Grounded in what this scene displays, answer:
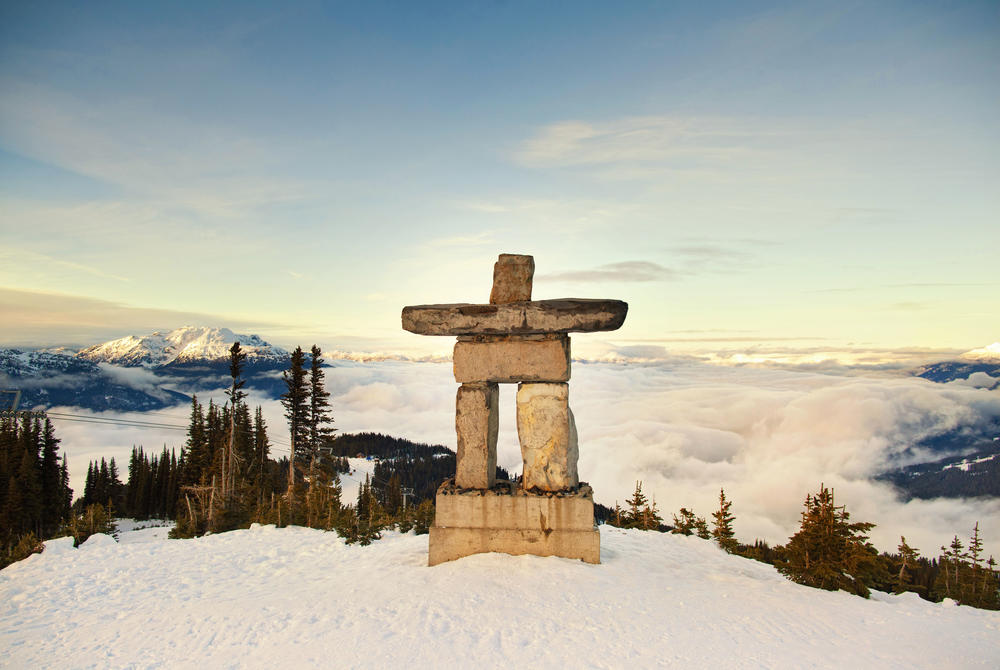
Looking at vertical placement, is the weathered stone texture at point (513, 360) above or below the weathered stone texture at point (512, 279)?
below

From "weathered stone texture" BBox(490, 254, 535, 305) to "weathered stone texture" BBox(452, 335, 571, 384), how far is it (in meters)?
0.86

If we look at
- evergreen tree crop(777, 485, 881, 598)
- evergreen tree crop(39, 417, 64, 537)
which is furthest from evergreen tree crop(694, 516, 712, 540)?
evergreen tree crop(39, 417, 64, 537)

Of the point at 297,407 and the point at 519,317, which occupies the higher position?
the point at 519,317

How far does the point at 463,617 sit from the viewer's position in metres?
8.02

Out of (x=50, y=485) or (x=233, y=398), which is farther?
(x=50, y=485)

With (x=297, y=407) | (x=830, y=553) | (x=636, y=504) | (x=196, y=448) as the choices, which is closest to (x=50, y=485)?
(x=196, y=448)

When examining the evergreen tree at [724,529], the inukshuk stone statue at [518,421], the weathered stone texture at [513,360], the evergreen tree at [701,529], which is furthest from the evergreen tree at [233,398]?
the evergreen tree at [724,529]

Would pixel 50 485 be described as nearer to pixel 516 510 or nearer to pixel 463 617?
pixel 516 510

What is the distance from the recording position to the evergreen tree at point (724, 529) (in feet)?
44.1

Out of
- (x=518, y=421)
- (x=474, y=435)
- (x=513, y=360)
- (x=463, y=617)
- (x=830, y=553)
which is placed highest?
(x=513, y=360)

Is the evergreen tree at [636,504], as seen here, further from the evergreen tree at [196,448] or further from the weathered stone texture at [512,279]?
the evergreen tree at [196,448]

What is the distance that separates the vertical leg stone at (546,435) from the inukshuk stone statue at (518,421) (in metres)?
0.02

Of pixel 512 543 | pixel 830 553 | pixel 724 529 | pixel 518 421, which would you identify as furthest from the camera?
pixel 724 529

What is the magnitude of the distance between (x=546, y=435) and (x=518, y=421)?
0.64m
